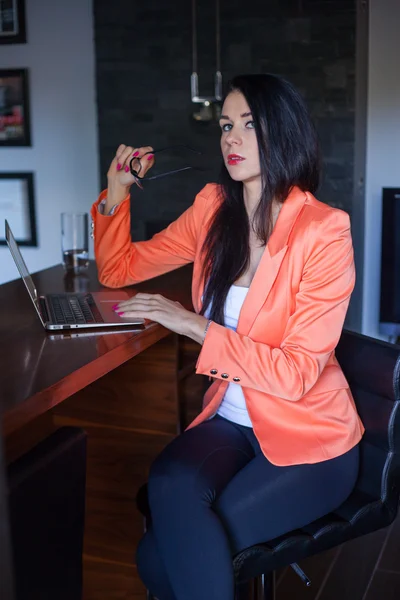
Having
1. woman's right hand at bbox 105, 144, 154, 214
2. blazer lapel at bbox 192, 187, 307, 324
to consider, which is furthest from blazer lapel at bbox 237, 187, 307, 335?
woman's right hand at bbox 105, 144, 154, 214

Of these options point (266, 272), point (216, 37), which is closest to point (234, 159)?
point (266, 272)

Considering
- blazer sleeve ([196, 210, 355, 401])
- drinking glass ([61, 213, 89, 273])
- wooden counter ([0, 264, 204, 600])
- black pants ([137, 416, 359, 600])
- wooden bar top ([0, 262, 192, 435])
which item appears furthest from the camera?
drinking glass ([61, 213, 89, 273])

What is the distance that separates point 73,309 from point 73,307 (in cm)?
2

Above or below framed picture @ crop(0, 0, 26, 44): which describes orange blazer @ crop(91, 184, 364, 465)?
below

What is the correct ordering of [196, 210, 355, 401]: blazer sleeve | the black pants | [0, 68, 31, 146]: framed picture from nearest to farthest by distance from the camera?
the black pants, [196, 210, 355, 401]: blazer sleeve, [0, 68, 31, 146]: framed picture

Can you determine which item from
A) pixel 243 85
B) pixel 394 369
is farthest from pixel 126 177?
pixel 394 369

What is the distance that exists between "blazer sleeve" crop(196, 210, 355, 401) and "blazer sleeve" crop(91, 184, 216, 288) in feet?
1.64

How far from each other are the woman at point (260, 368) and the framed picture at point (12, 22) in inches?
109

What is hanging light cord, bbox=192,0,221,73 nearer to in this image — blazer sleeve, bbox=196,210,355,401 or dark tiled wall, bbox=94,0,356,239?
dark tiled wall, bbox=94,0,356,239

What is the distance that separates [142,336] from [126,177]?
0.56m

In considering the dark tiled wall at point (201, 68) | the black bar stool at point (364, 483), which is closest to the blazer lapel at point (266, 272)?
the black bar stool at point (364, 483)

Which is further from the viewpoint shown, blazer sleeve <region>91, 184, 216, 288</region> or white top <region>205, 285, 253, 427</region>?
blazer sleeve <region>91, 184, 216, 288</region>

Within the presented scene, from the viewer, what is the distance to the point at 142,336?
1588mm

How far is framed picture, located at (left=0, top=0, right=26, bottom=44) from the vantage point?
4090 mm
